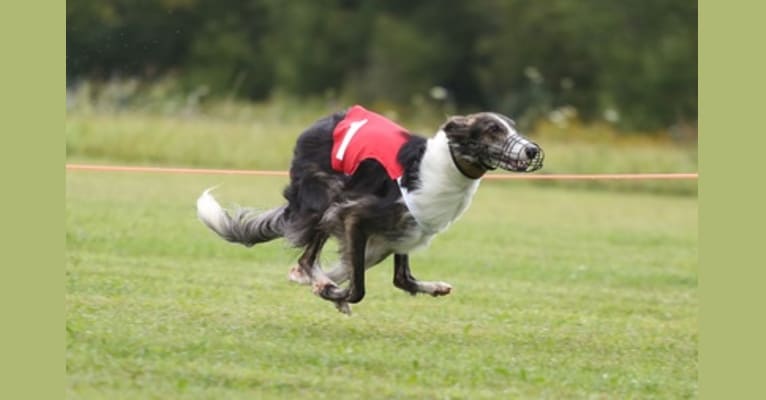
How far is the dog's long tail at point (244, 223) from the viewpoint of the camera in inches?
379

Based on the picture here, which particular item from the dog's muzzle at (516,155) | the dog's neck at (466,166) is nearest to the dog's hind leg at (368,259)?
the dog's neck at (466,166)

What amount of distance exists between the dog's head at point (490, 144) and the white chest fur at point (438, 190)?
9 cm

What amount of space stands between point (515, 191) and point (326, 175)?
16.0 meters

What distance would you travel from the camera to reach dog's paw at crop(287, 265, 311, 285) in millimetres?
9151

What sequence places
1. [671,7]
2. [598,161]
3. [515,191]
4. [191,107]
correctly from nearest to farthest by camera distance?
[515,191], [598,161], [191,107], [671,7]

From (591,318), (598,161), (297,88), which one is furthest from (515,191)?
(297,88)

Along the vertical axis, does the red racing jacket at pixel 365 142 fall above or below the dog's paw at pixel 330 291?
above

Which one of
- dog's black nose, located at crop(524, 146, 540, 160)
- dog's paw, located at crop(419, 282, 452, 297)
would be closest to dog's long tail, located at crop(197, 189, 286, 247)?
dog's paw, located at crop(419, 282, 452, 297)

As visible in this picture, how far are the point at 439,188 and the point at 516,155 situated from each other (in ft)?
1.89

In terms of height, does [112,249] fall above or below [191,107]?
below

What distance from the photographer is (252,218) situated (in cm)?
973

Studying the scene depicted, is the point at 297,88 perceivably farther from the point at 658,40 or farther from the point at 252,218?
the point at 252,218

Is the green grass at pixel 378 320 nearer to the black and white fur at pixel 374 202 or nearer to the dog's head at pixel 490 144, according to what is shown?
the black and white fur at pixel 374 202

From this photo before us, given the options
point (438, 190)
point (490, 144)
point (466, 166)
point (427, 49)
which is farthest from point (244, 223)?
point (427, 49)
